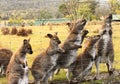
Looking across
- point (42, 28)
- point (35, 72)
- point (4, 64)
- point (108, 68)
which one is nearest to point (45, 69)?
point (35, 72)

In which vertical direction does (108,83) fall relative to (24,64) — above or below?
below

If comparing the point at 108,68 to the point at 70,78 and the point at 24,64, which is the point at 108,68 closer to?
the point at 70,78

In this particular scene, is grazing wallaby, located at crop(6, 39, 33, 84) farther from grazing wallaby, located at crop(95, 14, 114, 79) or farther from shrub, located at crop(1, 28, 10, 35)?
shrub, located at crop(1, 28, 10, 35)

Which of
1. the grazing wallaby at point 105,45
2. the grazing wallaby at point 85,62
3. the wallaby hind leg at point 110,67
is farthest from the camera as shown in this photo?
the wallaby hind leg at point 110,67

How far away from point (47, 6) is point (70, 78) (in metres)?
2.70

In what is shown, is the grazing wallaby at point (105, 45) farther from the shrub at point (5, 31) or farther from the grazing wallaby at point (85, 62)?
the shrub at point (5, 31)

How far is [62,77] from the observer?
35.3ft

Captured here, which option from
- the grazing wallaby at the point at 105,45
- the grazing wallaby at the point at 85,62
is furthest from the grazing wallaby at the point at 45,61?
the grazing wallaby at the point at 105,45

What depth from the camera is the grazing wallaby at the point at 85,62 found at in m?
10.2

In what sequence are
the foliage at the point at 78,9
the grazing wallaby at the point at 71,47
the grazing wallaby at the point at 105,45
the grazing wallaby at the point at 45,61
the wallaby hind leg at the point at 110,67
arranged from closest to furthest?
the grazing wallaby at the point at 45,61 < the grazing wallaby at the point at 71,47 < the grazing wallaby at the point at 105,45 < the wallaby hind leg at the point at 110,67 < the foliage at the point at 78,9

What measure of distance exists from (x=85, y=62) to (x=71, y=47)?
0.58 meters

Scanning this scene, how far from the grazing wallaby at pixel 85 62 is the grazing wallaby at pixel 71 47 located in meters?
0.23

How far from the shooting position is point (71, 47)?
10141 mm

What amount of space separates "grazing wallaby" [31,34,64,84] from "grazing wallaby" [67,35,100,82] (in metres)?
0.80
